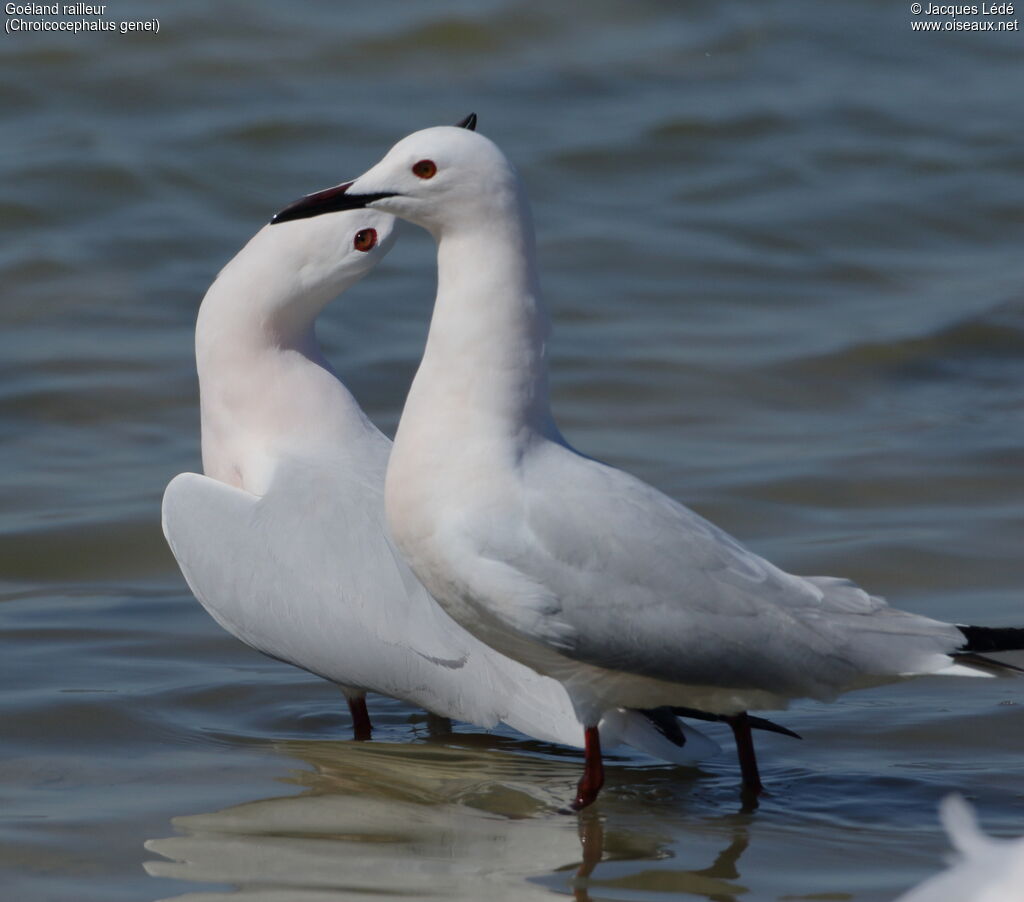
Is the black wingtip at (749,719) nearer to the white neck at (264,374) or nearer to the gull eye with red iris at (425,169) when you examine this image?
the white neck at (264,374)

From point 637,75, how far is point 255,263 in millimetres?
8422

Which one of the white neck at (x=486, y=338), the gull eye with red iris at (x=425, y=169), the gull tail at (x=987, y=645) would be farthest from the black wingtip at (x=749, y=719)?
the gull eye with red iris at (x=425, y=169)

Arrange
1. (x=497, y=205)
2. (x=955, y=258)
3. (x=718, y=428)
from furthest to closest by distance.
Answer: (x=955, y=258) < (x=718, y=428) < (x=497, y=205)

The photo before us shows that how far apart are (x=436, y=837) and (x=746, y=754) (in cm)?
77

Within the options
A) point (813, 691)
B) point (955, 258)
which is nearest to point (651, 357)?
point (955, 258)

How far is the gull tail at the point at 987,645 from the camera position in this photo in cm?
377

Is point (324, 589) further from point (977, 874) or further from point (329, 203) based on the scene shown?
point (977, 874)

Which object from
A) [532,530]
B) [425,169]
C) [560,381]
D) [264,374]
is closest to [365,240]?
[264,374]

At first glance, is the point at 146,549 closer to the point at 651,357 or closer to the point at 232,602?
the point at 232,602

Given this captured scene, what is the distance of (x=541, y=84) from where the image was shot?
1261 centimetres

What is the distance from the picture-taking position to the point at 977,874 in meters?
2.59

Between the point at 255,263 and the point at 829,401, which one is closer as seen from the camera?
the point at 255,263

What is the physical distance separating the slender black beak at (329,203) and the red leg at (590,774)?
1.28 m

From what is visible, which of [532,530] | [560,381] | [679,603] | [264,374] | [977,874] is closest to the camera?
[977,874]
